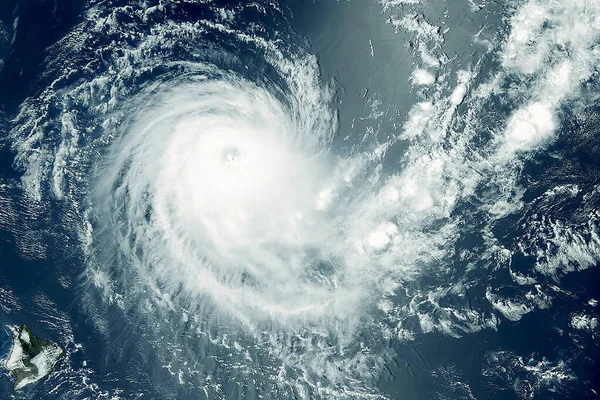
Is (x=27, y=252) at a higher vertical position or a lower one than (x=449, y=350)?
higher

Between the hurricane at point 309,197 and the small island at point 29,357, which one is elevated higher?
the hurricane at point 309,197

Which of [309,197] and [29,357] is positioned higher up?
[309,197]

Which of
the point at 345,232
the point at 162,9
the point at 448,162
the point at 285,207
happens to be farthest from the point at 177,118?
the point at 448,162

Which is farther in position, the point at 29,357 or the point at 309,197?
Result: the point at 309,197

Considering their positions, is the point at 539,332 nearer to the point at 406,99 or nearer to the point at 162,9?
the point at 406,99
